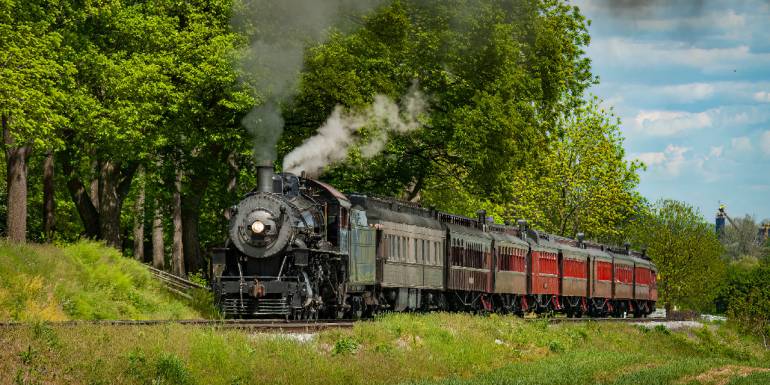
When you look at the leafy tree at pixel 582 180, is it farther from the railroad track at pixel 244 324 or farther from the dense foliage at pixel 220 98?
the railroad track at pixel 244 324

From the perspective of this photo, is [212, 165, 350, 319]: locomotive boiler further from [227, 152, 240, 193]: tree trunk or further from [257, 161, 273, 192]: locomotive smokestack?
[227, 152, 240, 193]: tree trunk

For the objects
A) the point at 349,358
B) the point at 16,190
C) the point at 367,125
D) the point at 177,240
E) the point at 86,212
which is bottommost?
the point at 349,358

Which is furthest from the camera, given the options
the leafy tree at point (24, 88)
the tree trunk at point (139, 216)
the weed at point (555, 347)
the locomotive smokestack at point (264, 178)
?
the tree trunk at point (139, 216)

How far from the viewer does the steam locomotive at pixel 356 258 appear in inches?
1165

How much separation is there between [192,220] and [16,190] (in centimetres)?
1301

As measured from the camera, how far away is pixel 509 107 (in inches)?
2025

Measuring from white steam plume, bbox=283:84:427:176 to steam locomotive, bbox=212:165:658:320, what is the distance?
17.2 ft

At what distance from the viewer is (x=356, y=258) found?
105 ft

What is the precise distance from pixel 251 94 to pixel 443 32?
950 cm

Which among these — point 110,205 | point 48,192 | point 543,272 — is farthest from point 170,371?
point 543,272

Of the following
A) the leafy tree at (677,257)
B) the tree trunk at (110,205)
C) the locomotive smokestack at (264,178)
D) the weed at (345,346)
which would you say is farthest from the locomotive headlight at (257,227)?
the leafy tree at (677,257)

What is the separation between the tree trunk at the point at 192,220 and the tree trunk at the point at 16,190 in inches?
443

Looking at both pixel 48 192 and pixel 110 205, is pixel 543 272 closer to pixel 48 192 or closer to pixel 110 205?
pixel 110 205

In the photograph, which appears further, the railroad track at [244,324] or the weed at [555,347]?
the weed at [555,347]
